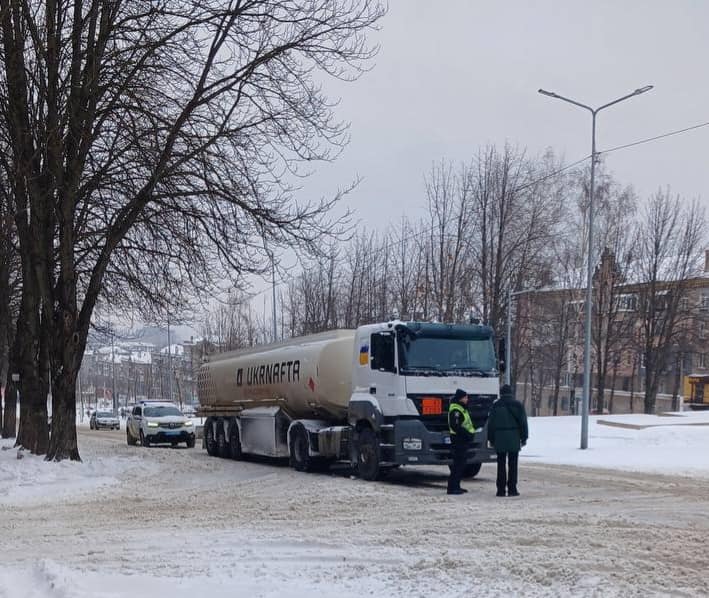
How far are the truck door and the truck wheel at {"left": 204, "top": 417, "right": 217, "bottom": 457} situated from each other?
11683mm

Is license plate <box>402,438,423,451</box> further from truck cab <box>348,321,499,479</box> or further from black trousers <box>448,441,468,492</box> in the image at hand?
black trousers <box>448,441,468,492</box>

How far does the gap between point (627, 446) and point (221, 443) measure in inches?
497

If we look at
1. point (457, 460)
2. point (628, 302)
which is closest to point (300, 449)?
point (457, 460)

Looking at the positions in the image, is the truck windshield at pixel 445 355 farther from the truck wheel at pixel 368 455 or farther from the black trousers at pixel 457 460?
the black trousers at pixel 457 460

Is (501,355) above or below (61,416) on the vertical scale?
above

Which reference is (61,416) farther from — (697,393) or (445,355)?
(697,393)

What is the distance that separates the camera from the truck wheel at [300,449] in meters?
21.8

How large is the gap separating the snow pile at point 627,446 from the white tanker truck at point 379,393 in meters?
6.22

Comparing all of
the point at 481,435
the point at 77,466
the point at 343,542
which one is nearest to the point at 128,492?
the point at 77,466

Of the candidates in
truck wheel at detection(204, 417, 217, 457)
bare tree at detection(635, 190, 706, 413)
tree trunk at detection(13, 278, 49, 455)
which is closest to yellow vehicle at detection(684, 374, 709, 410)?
bare tree at detection(635, 190, 706, 413)

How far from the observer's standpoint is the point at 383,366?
18641mm

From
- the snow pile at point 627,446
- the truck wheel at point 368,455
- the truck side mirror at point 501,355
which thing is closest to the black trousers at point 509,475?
the truck wheel at point 368,455

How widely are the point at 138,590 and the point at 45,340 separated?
52.0 ft

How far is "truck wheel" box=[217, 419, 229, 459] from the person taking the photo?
93.8 ft
